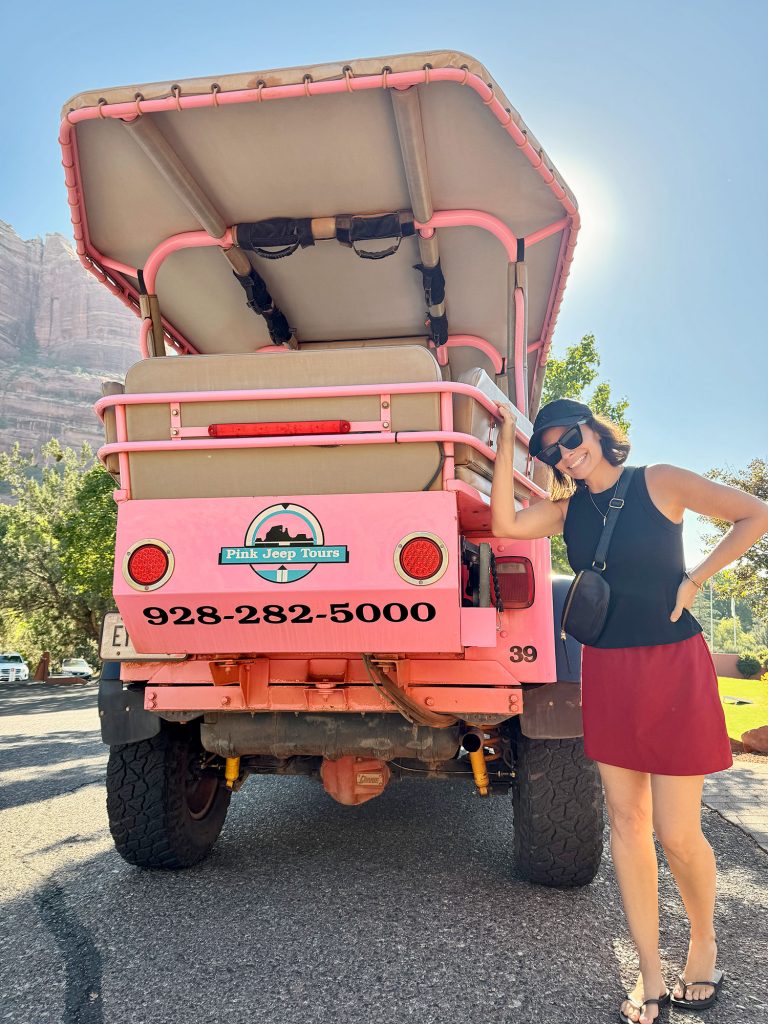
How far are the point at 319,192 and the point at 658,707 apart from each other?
263 cm

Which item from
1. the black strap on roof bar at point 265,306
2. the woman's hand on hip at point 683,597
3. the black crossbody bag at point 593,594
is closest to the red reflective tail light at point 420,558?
the black crossbody bag at point 593,594

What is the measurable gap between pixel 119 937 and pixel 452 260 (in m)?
3.49

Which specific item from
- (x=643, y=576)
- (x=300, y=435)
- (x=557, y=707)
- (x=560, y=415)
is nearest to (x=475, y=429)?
(x=560, y=415)

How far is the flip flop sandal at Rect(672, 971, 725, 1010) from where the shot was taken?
6.64 feet

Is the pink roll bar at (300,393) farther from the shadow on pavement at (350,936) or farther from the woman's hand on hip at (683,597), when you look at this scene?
the shadow on pavement at (350,936)

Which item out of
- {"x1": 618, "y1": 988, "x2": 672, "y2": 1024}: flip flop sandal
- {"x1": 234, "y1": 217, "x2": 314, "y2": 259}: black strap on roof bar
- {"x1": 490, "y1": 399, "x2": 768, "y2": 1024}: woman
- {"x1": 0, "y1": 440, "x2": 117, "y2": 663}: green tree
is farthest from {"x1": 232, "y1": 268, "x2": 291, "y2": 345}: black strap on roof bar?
{"x1": 0, "y1": 440, "x2": 117, "y2": 663}: green tree

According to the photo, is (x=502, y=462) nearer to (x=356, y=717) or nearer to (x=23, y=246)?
(x=356, y=717)

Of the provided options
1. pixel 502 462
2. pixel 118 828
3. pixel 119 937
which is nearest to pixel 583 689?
pixel 502 462

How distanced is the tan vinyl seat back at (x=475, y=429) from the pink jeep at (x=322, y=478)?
1cm

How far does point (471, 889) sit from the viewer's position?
2979 mm

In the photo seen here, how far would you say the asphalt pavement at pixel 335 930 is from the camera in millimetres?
2082

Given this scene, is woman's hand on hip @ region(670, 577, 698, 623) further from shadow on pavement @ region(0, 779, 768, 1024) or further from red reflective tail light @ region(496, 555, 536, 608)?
shadow on pavement @ region(0, 779, 768, 1024)

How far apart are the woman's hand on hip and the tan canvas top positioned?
1845mm

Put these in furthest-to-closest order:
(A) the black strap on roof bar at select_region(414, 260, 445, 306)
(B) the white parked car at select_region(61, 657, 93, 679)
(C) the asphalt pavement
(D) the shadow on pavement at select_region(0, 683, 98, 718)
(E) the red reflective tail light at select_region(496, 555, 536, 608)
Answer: (B) the white parked car at select_region(61, 657, 93, 679)
(D) the shadow on pavement at select_region(0, 683, 98, 718)
(A) the black strap on roof bar at select_region(414, 260, 445, 306)
(E) the red reflective tail light at select_region(496, 555, 536, 608)
(C) the asphalt pavement
